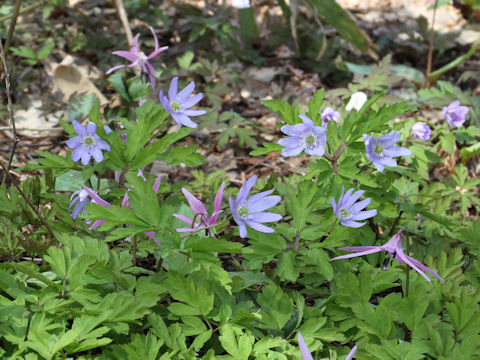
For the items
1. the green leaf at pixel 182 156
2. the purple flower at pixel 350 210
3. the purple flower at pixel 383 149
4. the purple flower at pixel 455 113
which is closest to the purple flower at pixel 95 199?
the green leaf at pixel 182 156

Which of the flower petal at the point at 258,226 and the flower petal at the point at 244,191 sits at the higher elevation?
the flower petal at the point at 244,191

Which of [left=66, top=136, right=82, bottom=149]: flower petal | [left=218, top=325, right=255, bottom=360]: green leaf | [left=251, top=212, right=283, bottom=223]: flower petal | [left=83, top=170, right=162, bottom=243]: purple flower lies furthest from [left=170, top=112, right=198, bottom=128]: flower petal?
[left=218, top=325, right=255, bottom=360]: green leaf

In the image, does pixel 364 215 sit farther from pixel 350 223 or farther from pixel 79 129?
pixel 79 129

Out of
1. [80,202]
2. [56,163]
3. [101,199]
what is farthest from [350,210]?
[56,163]

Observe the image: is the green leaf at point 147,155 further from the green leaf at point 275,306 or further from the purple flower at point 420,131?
the purple flower at point 420,131

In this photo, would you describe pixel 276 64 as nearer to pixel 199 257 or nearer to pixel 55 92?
pixel 55 92

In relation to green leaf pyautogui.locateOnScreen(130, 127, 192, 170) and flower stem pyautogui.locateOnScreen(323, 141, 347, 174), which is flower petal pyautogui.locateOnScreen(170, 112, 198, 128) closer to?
green leaf pyautogui.locateOnScreen(130, 127, 192, 170)
